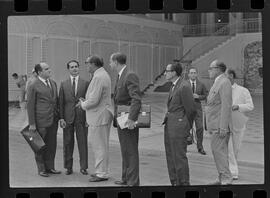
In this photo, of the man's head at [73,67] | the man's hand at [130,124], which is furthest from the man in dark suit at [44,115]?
the man's hand at [130,124]

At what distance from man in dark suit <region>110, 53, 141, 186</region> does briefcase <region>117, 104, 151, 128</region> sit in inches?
1.6

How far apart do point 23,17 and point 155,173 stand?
2.44m

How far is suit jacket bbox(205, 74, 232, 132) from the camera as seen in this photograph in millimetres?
6406

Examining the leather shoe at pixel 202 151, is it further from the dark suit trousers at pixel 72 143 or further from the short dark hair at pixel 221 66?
the dark suit trousers at pixel 72 143

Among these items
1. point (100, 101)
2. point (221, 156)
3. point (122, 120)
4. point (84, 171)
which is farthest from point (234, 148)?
point (84, 171)

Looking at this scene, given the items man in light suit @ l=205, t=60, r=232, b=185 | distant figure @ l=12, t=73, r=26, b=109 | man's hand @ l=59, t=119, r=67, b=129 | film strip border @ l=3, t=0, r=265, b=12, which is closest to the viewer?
film strip border @ l=3, t=0, r=265, b=12

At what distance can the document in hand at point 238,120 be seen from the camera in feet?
21.0

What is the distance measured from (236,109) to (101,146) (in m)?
1.70

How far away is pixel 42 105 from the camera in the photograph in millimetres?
6508

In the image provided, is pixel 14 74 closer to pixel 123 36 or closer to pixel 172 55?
pixel 123 36

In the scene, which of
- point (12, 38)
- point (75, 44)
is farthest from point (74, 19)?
point (12, 38)

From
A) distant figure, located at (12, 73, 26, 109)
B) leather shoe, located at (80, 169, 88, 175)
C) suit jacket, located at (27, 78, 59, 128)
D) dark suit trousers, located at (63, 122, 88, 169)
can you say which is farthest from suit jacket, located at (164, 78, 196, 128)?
distant figure, located at (12, 73, 26, 109)

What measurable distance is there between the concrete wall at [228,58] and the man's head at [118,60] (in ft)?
2.79

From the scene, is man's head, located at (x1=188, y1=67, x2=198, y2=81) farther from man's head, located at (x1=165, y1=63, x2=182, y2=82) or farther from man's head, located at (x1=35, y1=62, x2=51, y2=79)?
man's head, located at (x1=35, y1=62, x2=51, y2=79)
